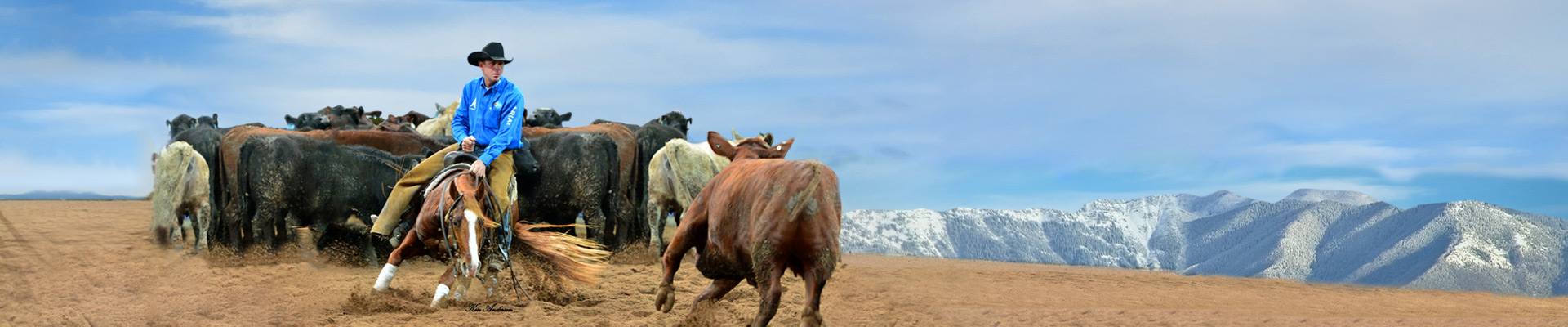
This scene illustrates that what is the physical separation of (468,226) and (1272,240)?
13264 millimetres

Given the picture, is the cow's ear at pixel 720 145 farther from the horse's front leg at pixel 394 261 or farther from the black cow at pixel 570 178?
the black cow at pixel 570 178

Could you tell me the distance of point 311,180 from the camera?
1108cm

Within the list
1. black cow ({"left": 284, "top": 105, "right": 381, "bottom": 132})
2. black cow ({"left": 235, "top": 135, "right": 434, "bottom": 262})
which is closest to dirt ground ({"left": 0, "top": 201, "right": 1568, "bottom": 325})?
black cow ({"left": 235, "top": 135, "right": 434, "bottom": 262})

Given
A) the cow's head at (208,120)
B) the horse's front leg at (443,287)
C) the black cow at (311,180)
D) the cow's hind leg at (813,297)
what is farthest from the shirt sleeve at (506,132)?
the cow's head at (208,120)

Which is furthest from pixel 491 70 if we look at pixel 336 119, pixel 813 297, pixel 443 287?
pixel 336 119

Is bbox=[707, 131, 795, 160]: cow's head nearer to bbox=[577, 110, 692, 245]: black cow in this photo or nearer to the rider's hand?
the rider's hand

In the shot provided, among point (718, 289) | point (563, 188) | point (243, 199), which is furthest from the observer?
point (563, 188)

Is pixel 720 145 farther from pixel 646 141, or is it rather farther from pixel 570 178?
pixel 646 141

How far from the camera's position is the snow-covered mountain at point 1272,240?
1461 centimetres

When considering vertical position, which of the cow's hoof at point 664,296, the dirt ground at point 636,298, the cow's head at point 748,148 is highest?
the cow's head at point 748,148

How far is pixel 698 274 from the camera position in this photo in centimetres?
1129

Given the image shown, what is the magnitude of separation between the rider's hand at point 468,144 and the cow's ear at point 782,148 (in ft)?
7.21

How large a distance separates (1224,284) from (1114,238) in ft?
12.4

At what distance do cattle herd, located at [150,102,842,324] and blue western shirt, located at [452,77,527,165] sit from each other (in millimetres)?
441
